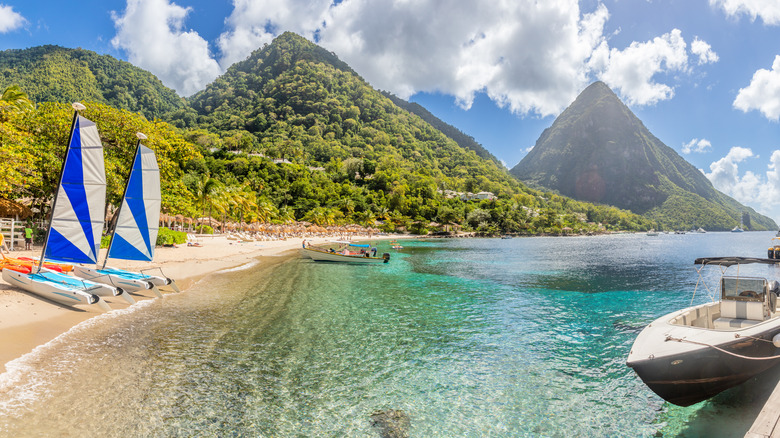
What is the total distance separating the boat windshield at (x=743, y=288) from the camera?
977cm

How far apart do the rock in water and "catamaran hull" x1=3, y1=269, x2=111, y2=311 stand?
11553 mm

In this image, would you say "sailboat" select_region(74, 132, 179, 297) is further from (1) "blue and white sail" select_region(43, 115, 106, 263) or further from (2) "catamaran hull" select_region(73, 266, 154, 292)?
(1) "blue and white sail" select_region(43, 115, 106, 263)

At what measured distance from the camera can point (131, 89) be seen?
543ft

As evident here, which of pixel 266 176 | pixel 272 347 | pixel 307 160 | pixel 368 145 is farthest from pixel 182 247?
pixel 368 145

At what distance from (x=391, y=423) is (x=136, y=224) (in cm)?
1556

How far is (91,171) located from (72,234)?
2.56 m

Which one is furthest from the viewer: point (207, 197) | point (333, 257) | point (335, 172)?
point (335, 172)

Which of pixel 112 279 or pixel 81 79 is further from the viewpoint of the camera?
pixel 81 79

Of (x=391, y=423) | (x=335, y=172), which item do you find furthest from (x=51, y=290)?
(x=335, y=172)

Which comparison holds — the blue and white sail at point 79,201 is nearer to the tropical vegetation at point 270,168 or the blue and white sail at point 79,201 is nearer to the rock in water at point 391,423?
the tropical vegetation at point 270,168

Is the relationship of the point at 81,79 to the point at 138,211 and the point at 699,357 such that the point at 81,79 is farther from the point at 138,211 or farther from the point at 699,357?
the point at 699,357

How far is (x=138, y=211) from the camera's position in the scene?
54.6 feet

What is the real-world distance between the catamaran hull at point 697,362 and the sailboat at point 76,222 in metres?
16.6

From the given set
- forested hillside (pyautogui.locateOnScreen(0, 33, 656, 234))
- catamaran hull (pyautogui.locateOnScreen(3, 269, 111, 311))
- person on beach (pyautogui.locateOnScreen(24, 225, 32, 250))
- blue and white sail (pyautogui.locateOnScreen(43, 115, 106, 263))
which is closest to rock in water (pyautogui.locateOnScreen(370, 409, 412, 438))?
catamaran hull (pyautogui.locateOnScreen(3, 269, 111, 311))
